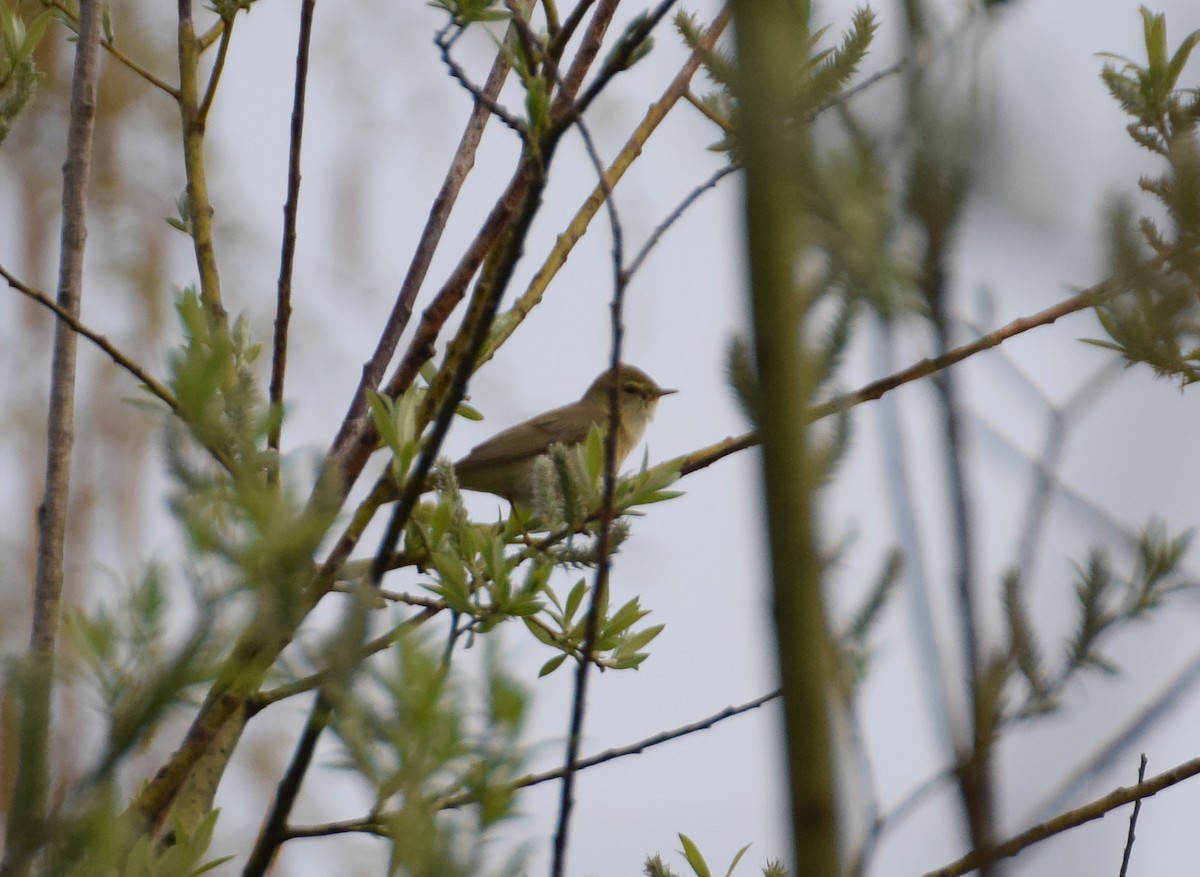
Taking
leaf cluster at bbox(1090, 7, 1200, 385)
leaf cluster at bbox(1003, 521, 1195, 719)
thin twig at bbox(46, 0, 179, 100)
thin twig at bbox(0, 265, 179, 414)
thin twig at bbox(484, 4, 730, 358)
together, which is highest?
thin twig at bbox(46, 0, 179, 100)

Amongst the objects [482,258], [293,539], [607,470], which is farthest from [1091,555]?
[482,258]

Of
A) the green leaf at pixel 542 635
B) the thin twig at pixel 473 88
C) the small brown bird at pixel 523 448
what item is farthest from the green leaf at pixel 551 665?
the small brown bird at pixel 523 448

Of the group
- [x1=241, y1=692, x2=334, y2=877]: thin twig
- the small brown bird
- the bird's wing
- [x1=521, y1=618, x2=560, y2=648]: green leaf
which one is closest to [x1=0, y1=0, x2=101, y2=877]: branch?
[x1=241, y1=692, x2=334, y2=877]: thin twig

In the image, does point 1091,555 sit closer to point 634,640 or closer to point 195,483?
point 195,483

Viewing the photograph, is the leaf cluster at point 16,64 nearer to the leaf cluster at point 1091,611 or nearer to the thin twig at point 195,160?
the thin twig at point 195,160

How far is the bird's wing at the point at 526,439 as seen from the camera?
535 cm

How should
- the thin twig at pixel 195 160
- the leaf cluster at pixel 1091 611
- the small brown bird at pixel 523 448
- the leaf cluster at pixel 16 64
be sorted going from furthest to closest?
the small brown bird at pixel 523 448
the thin twig at pixel 195 160
the leaf cluster at pixel 16 64
the leaf cluster at pixel 1091 611

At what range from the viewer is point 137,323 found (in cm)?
669

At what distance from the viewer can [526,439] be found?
17.8 feet

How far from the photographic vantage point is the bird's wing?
5.35m

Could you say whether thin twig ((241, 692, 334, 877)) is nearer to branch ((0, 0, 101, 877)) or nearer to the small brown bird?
branch ((0, 0, 101, 877))

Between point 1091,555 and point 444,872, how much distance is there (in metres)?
0.52

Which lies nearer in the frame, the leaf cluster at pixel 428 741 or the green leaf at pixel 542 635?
the leaf cluster at pixel 428 741

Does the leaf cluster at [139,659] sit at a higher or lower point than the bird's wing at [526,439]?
lower
